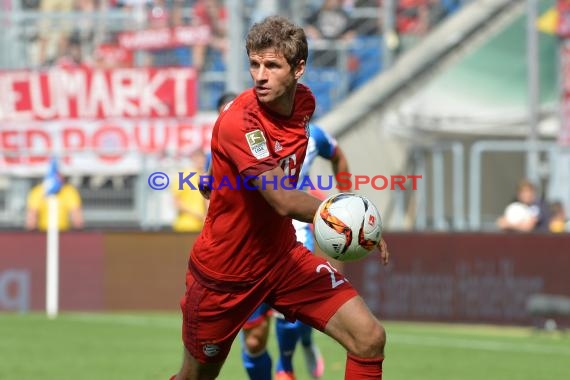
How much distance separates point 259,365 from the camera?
805 centimetres

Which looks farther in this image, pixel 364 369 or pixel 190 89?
pixel 190 89

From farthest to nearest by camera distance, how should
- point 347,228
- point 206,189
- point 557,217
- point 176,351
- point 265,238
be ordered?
1. point 557,217
2. point 176,351
3. point 206,189
4. point 265,238
5. point 347,228

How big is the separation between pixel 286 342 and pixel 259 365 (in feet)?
3.28

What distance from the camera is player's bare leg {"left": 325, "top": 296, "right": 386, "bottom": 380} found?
6.27 meters

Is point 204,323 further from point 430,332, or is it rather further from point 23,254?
point 23,254

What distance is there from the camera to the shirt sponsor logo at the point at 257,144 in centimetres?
611

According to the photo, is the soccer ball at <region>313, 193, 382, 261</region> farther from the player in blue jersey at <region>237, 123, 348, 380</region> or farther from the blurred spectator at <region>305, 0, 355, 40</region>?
the blurred spectator at <region>305, 0, 355, 40</region>

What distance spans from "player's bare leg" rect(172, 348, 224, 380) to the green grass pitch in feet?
11.8

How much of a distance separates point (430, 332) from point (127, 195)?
6370mm

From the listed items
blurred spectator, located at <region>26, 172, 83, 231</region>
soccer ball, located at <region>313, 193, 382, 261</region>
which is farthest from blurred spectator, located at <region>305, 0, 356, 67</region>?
soccer ball, located at <region>313, 193, 382, 261</region>

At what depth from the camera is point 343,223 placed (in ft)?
19.4

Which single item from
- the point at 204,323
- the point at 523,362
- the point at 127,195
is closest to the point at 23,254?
the point at 127,195

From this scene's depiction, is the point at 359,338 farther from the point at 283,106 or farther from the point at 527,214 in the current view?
the point at 527,214

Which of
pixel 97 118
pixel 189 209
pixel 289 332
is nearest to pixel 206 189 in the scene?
pixel 289 332
